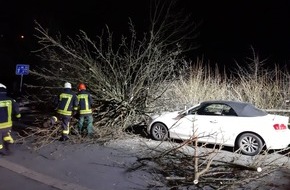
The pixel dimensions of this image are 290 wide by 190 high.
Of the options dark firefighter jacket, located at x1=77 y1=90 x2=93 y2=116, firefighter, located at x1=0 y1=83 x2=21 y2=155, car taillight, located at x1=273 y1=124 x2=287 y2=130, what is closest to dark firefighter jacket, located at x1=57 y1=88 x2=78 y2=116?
dark firefighter jacket, located at x1=77 y1=90 x2=93 y2=116

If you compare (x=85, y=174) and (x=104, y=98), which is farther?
(x=104, y=98)

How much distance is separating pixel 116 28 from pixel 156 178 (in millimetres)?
19619

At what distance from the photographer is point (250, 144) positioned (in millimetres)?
8781

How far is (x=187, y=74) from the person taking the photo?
15.7 m

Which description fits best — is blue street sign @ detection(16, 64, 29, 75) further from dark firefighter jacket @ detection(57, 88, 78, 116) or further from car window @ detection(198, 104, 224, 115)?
car window @ detection(198, 104, 224, 115)

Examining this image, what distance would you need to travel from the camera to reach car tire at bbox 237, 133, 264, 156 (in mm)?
8664

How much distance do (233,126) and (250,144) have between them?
599 mm

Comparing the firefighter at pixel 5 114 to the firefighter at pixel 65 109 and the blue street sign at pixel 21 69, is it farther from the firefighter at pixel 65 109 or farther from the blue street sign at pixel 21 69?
the blue street sign at pixel 21 69

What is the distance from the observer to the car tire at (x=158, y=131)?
1014 cm

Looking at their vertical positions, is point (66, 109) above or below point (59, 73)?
below

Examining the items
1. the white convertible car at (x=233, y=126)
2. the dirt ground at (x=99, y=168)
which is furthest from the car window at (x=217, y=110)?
the dirt ground at (x=99, y=168)

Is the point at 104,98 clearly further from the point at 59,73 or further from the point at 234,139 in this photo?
the point at 234,139

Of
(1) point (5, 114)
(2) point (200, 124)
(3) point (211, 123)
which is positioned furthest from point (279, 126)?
(1) point (5, 114)

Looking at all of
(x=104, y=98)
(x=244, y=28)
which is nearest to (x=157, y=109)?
(x=104, y=98)
